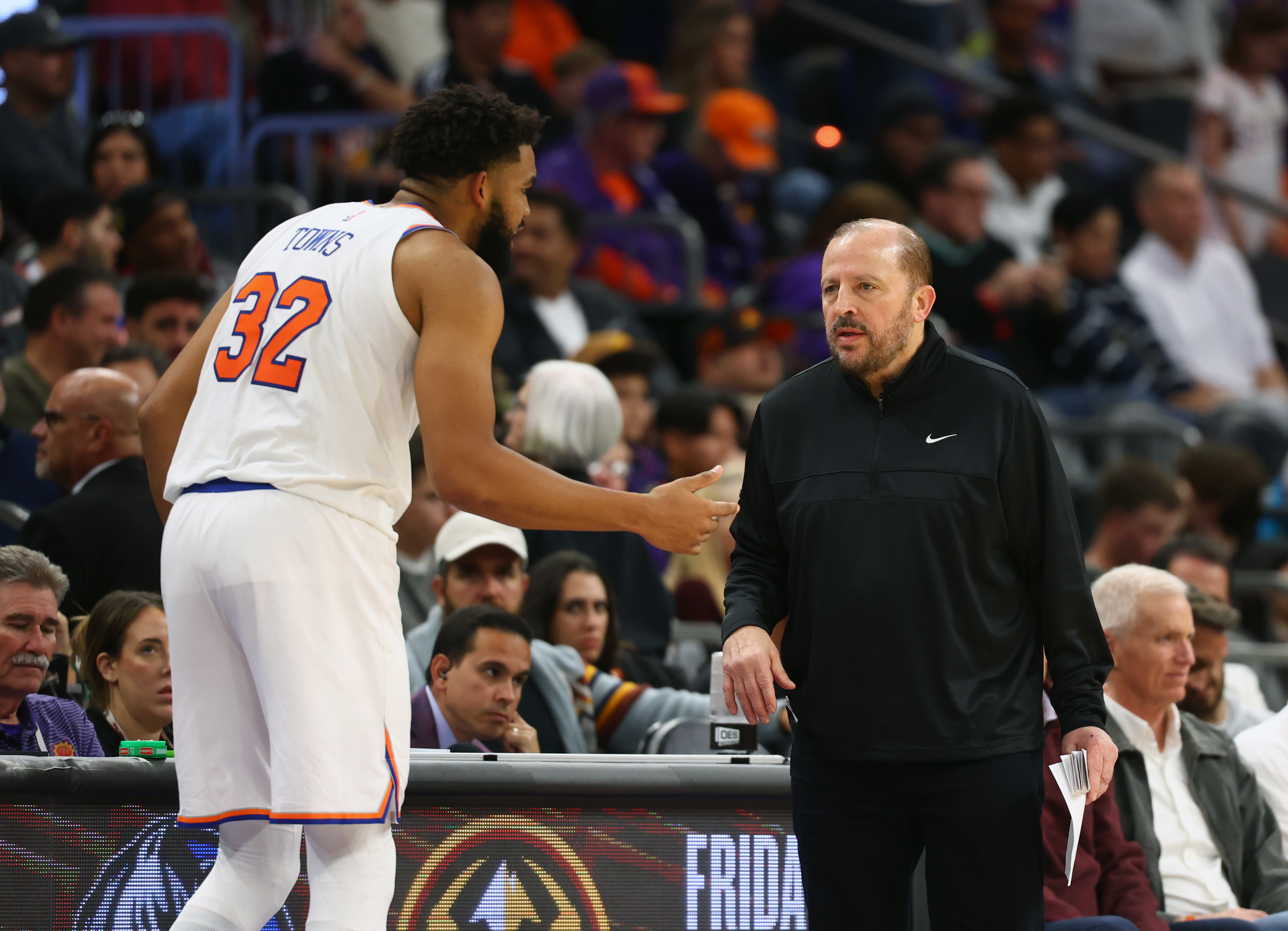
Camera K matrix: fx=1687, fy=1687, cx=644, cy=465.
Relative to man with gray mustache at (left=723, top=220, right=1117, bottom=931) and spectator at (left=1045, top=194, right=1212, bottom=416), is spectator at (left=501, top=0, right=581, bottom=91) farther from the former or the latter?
man with gray mustache at (left=723, top=220, right=1117, bottom=931)

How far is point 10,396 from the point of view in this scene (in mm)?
6477

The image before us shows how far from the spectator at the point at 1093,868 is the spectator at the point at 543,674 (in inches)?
51.5

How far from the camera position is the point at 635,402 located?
7.96 meters

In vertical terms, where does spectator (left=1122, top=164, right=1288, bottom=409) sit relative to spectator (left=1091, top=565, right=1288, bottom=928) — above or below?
above

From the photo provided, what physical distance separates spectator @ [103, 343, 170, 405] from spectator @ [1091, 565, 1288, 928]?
3.39 meters

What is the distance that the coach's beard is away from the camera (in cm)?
341

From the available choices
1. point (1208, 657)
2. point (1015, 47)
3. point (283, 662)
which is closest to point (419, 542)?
point (1208, 657)

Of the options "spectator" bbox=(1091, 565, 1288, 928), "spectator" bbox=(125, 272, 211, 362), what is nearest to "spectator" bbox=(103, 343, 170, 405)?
"spectator" bbox=(125, 272, 211, 362)

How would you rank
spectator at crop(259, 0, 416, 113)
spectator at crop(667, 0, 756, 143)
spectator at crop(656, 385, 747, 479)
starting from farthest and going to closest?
spectator at crop(667, 0, 756, 143)
spectator at crop(259, 0, 416, 113)
spectator at crop(656, 385, 747, 479)

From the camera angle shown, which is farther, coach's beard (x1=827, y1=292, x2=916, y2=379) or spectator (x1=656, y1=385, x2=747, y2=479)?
spectator (x1=656, y1=385, x2=747, y2=479)

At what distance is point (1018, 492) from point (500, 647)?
1.99 meters

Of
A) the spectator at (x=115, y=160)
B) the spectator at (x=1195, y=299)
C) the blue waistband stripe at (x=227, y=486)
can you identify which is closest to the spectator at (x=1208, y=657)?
the blue waistband stripe at (x=227, y=486)

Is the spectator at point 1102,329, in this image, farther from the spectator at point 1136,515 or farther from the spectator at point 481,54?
the spectator at point 481,54

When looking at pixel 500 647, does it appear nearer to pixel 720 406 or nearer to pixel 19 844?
pixel 19 844
